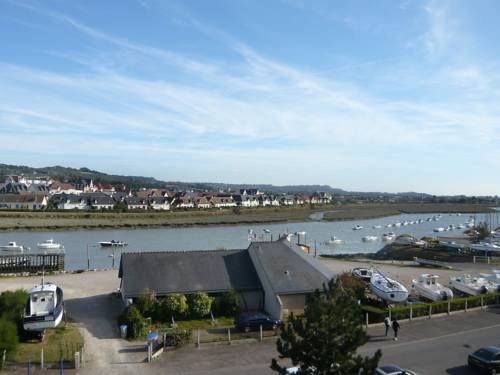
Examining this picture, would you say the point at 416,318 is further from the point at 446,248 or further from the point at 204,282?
the point at 446,248

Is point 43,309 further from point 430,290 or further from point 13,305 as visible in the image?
point 430,290

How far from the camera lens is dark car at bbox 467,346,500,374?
13.8 m

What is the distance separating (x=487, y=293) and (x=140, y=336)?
16.7 m

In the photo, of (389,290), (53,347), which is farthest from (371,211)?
(53,347)

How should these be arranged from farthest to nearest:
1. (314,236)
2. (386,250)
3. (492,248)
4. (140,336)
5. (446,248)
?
(314,236) < (386,250) < (446,248) < (492,248) < (140,336)

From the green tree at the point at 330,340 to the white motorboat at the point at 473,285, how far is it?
55.7 feet

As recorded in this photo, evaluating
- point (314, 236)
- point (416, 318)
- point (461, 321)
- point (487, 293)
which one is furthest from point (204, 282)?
point (314, 236)

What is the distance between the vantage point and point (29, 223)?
229 feet

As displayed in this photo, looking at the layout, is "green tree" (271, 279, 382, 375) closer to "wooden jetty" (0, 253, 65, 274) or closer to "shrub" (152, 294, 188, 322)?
"shrub" (152, 294, 188, 322)

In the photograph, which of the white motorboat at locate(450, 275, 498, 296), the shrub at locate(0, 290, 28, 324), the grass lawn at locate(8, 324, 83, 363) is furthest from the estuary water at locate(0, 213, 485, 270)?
the white motorboat at locate(450, 275, 498, 296)

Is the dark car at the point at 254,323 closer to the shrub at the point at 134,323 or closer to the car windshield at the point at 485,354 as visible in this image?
the shrub at the point at 134,323

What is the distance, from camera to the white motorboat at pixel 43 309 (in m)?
16.8

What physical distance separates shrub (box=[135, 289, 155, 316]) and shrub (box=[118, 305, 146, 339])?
2.45 feet

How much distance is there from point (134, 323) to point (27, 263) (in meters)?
21.2
